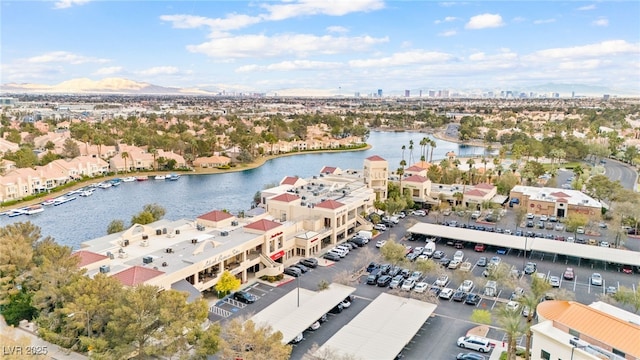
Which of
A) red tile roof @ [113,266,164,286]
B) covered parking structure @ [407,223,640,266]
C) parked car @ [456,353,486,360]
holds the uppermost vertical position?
red tile roof @ [113,266,164,286]

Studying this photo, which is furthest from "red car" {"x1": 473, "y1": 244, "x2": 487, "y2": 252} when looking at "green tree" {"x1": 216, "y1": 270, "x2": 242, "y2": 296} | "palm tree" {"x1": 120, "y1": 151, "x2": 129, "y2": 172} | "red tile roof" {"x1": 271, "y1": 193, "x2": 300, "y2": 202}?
"palm tree" {"x1": 120, "y1": 151, "x2": 129, "y2": 172}

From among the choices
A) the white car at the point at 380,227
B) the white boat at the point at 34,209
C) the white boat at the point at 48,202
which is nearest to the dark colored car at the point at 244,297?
the white car at the point at 380,227

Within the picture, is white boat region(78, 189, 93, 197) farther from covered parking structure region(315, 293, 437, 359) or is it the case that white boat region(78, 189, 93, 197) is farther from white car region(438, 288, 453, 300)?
white car region(438, 288, 453, 300)

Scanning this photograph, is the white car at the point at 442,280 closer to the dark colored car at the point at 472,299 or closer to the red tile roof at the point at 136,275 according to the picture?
the dark colored car at the point at 472,299

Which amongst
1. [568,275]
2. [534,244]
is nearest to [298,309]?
[568,275]

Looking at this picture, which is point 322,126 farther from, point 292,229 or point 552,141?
point 292,229
